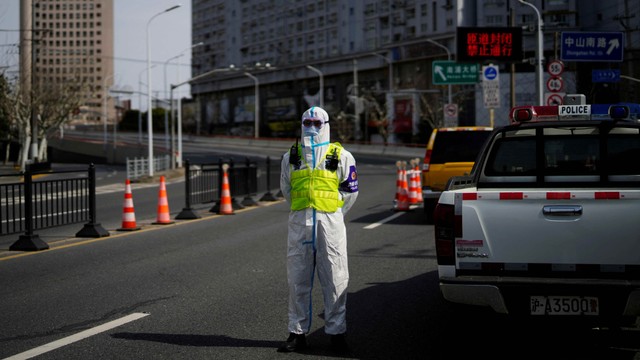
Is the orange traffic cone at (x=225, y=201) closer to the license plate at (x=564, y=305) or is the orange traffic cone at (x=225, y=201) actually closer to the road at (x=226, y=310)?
the road at (x=226, y=310)

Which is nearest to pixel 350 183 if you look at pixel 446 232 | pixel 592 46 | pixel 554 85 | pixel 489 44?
pixel 446 232

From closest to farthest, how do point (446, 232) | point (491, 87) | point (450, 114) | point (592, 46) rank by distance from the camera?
1. point (446, 232)
2. point (592, 46)
3. point (491, 87)
4. point (450, 114)

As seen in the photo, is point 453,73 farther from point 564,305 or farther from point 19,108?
point 564,305

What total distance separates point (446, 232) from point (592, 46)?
25.4 metres

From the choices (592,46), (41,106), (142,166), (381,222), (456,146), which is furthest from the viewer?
(41,106)

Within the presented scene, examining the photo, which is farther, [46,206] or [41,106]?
[41,106]

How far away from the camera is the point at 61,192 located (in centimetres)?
1350

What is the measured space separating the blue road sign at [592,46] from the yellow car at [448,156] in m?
13.5

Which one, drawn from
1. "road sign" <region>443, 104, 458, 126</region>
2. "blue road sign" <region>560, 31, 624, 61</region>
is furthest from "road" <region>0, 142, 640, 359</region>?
"road sign" <region>443, 104, 458, 126</region>

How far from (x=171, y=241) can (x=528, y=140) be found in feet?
26.7

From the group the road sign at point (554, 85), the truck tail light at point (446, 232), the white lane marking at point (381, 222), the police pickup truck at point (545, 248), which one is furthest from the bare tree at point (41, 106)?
the police pickup truck at point (545, 248)

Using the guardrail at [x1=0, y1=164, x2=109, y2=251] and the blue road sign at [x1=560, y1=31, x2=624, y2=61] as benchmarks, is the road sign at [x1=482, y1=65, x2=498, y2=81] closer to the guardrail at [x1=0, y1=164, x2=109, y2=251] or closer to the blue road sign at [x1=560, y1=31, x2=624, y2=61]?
the blue road sign at [x1=560, y1=31, x2=624, y2=61]

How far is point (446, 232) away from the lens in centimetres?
554

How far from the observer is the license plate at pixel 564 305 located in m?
5.14
